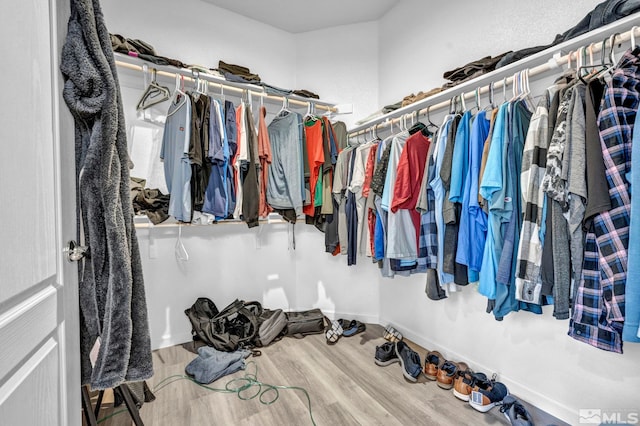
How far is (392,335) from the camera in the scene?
7.65ft

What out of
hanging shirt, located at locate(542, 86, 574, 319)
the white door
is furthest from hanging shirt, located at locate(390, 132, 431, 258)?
the white door

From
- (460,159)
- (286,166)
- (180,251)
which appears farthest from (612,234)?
(180,251)

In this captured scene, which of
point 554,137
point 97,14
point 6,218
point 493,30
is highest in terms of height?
point 493,30

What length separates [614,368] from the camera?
4.36ft

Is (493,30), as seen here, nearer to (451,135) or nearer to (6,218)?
(451,135)

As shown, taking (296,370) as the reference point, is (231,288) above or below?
above

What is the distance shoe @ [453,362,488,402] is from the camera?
166cm

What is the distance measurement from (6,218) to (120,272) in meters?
0.40

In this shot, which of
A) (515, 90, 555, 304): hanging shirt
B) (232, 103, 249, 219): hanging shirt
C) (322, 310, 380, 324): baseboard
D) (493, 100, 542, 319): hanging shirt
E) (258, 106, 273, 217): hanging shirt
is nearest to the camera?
(515, 90, 555, 304): hanging shirt

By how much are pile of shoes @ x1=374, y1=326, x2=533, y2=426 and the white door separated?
5.79 ft

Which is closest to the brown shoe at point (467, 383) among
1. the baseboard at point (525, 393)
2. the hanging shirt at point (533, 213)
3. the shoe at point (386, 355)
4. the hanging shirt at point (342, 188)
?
the baseboard at point (525, 393)

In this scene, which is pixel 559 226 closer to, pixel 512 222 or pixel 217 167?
pixel 512 222

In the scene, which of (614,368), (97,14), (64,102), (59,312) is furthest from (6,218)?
(614,368)

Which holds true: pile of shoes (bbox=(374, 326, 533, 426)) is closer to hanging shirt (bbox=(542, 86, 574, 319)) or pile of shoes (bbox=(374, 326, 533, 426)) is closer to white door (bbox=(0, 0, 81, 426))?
hanging shirt (bbox=(542, 86, 574, 319))
